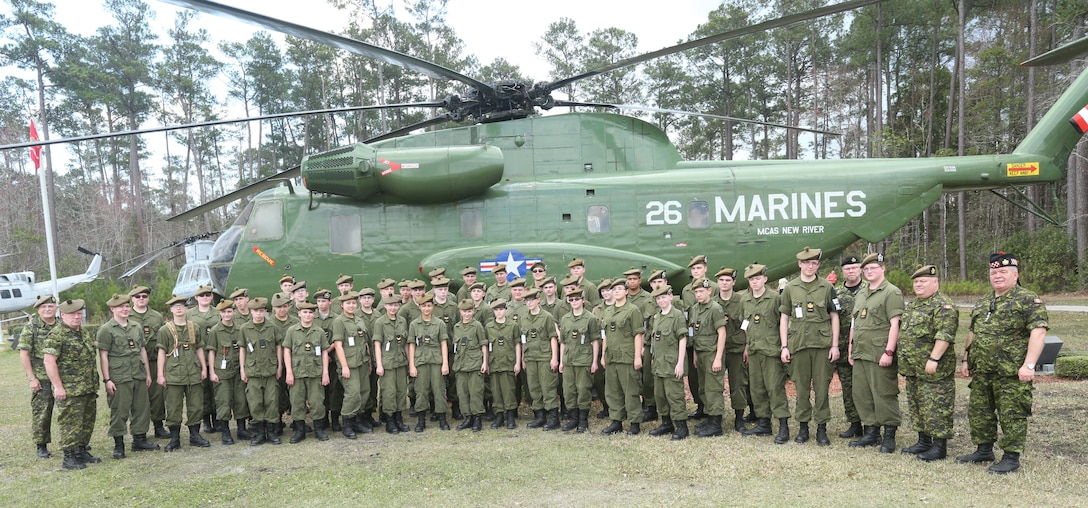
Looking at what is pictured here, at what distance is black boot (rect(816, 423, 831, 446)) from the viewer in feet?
18.4

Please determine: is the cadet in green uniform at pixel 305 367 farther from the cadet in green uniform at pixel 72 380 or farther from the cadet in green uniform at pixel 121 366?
the cadet in green uniform at pixel 72 380

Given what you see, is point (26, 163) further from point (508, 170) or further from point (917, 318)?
point (917, 318)

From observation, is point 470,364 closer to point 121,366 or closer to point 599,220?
point 599,220

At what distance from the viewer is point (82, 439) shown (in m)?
5.79

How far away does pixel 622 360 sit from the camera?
248 inches

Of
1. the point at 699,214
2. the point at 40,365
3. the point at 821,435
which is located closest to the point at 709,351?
the point at 821,435

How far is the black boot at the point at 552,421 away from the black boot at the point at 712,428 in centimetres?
150

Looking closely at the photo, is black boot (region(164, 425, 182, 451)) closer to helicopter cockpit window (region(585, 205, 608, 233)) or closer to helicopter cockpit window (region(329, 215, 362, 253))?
helicopter cockpit window (region(329, 215, 362, 253))

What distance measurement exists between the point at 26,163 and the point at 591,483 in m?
51.9

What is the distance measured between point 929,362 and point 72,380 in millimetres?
7470

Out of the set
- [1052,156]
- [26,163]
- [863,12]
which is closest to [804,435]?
[1052,156]

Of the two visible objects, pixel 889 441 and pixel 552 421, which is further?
pixel 552 421

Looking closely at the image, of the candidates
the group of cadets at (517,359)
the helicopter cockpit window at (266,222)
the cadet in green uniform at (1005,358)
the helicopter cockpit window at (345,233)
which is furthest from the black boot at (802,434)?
the helicopter cockpit window at (266,222)

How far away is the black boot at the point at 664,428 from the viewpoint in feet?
20.4
